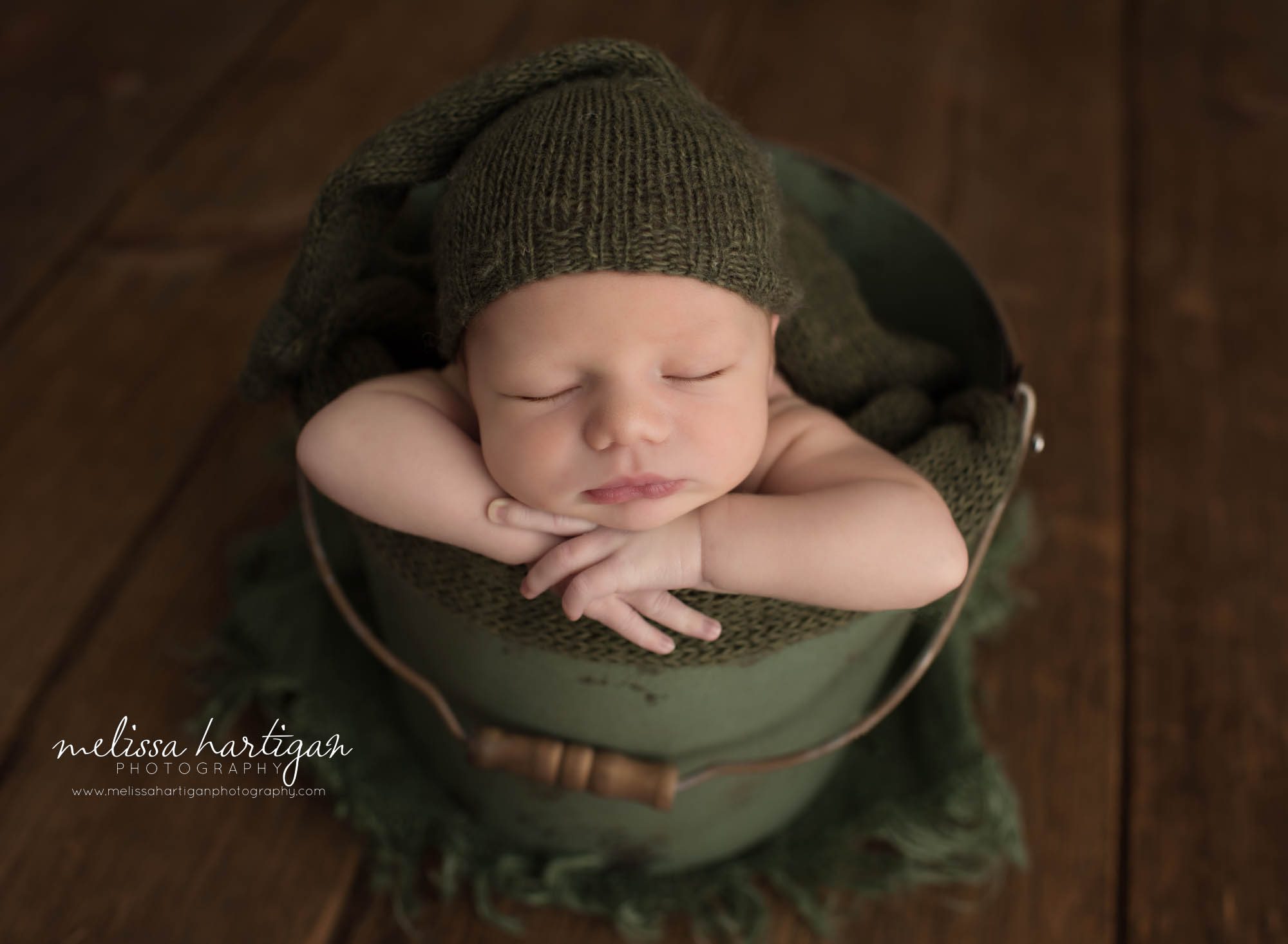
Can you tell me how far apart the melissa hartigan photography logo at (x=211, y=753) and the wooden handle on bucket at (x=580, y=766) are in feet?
0.96

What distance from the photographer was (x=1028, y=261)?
1.58 metres

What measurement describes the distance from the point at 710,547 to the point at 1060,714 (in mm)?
611

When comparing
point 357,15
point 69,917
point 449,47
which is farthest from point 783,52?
point 69,917

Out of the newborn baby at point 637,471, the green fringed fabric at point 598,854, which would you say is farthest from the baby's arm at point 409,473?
the green fringed fabric at point 598,854

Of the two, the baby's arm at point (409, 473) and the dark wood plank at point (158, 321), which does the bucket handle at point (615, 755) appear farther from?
the dark wood plank at point (158, 321)

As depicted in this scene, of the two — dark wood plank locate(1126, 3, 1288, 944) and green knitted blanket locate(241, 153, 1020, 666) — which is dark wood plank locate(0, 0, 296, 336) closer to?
green knitted blanket locate(241, 153, 1020, 666)

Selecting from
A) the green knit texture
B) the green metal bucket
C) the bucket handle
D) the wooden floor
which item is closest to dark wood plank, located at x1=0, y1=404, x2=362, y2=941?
the wooden floor

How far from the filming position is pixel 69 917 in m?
0.97

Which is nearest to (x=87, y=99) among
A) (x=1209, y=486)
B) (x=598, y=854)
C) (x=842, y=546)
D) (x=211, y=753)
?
(x=211, y=753)

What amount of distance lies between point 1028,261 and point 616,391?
1.08 meters

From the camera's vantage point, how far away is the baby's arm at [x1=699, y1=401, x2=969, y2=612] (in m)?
0.72

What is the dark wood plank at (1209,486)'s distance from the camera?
105 cm

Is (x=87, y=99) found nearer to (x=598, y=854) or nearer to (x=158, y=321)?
(x=158, y=321)

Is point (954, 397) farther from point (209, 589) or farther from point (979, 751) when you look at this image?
point (209, 589)
